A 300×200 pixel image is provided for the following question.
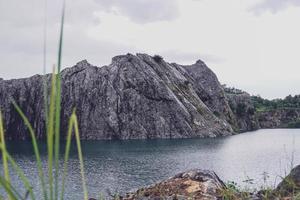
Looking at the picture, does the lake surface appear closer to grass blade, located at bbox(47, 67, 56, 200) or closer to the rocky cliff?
grass blade, located at bbox(47, 67, 56, 200)

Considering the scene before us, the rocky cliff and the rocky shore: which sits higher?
the rocky cliff

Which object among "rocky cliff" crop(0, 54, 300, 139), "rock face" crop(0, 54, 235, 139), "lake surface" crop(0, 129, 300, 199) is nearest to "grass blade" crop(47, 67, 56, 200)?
"lake surface" crop(0, 129, 300, 199)

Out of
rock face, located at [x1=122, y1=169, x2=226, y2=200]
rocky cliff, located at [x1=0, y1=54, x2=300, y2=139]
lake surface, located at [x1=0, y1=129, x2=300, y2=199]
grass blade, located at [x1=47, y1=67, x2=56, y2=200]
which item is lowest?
lake surface, located at [x1=0, y1=129, x2=300, y2=199]

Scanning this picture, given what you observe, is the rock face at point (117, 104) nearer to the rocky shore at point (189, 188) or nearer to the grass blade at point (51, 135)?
the rocky shore at point (189, 188)

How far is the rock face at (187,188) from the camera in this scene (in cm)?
1092

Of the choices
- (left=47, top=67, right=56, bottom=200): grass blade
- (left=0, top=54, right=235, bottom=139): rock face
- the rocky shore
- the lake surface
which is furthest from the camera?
(left=0, top=54, right=235, bottom=139): rock face

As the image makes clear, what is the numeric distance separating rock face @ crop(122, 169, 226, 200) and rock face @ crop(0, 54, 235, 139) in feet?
491

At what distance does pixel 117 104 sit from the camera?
164 m

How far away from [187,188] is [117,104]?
153 meters

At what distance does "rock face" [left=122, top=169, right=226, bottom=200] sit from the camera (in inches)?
430

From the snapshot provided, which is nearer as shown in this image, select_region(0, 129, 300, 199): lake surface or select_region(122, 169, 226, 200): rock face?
select_region(122, 169, 226, 200): rock face

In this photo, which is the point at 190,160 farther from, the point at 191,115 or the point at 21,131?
the point at 21,131

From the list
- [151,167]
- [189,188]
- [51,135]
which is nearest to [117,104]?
[151,167]

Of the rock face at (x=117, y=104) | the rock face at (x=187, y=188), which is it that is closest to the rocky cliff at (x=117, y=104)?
the rock face at (x=117, y=104)
